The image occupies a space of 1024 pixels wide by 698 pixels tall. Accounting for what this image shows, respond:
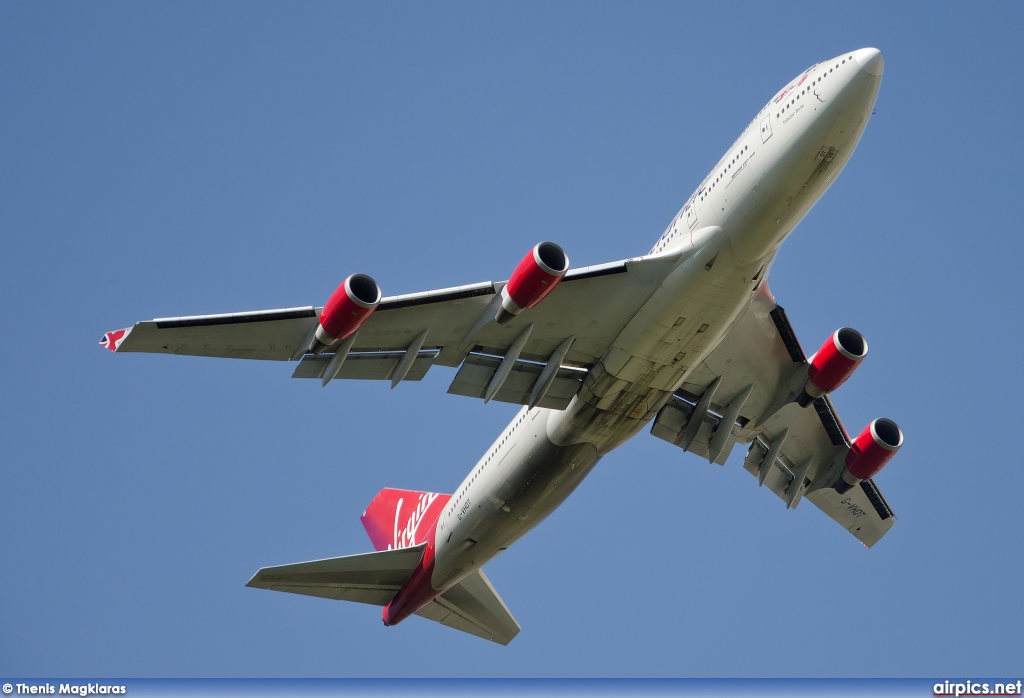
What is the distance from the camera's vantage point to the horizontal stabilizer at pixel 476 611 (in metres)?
33.5

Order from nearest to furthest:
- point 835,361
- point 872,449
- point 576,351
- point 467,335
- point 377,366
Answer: point 467,335
point 377,366
point 576,351
point 835,361
point 872,449

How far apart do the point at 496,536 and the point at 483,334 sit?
19.5ft

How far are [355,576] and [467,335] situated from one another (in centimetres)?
927

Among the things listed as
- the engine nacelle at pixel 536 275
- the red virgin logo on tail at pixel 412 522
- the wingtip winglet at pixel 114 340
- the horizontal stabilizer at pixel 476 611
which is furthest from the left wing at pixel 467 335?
the horizontal stabilizer at pixel 476 611

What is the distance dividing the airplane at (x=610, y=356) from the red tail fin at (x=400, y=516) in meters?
0.11

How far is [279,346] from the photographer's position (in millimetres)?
24109

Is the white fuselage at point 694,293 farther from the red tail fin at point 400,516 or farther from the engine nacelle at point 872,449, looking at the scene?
the engine nacelle at point 872,449

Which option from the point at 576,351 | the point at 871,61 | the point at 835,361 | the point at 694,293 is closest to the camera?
the point at 871,61

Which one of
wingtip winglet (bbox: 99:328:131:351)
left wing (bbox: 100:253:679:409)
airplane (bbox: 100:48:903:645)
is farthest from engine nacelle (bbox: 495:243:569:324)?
wingtip winglet (bbox: 99:328:131:351)

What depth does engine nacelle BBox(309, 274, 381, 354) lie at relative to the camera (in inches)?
893

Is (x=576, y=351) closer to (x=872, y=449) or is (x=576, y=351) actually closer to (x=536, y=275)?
(x=536, y=275)

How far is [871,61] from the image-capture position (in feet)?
74.1

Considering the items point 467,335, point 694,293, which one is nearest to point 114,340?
point 467,335

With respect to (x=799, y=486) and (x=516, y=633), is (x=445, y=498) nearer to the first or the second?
(x=516, y=633)
